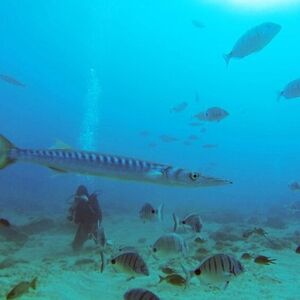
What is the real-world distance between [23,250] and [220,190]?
5486cm

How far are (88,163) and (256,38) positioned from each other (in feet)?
16.5

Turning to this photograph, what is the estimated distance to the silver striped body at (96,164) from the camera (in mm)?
5723

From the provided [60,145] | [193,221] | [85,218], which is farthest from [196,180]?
[85,218]

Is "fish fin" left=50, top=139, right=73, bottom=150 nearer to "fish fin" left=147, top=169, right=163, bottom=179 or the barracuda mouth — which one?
"fish fin" left=147, top=169, right=163, bottom=179

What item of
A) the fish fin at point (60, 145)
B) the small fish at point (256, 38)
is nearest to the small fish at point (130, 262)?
the fish fin at point (60, 145)

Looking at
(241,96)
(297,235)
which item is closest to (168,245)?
(297,235)

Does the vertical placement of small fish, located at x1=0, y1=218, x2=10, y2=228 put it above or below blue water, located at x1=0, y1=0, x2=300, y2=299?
below

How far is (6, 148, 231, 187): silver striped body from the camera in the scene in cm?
572

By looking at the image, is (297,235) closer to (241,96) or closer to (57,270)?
(57,270)

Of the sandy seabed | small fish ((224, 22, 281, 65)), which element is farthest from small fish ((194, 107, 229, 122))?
the sandy seabed

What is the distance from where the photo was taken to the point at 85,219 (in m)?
12.4

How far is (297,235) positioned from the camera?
1587 centimetres

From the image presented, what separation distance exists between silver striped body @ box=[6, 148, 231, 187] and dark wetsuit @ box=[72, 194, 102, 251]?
6.37 metres

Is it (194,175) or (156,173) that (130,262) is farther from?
(194,175)
